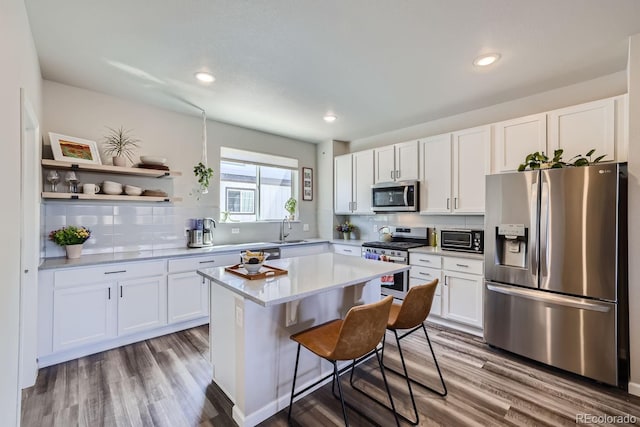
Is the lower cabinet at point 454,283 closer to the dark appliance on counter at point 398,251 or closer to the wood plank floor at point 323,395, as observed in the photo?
the dark appliance on counter at point 398,251

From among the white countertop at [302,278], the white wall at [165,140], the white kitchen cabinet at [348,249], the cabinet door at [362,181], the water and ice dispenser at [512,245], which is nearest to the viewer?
the white countertop at [302,278]

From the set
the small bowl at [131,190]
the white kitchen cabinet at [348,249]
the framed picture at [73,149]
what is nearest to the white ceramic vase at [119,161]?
the framed picture at [73,149]

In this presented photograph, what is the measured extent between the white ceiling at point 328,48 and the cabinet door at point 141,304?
2010mm

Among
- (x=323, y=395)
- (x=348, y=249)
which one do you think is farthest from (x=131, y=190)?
(x=348, y=249)

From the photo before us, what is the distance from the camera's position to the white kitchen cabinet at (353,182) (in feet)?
14.8

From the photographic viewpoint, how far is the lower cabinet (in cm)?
311

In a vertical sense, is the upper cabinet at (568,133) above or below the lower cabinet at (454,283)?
above

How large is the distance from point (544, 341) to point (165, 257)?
3.66 meters

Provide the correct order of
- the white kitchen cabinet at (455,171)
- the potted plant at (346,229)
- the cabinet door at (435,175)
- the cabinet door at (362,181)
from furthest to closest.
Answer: the potted plant at (346,229), the cabinet door at (362,181), the cabinet door at (435,175), the white kitchen cabinet at (455,171)

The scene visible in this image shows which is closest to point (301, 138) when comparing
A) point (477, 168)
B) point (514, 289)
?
point (477, 168)

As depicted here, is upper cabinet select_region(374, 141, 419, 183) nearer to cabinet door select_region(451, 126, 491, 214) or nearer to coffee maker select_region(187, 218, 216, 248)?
cabinet door select_region(451, 126, 491, 214)

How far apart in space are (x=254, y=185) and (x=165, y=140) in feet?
4.59

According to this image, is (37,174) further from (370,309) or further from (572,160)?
(572,160)

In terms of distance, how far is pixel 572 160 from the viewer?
2.70 metres
